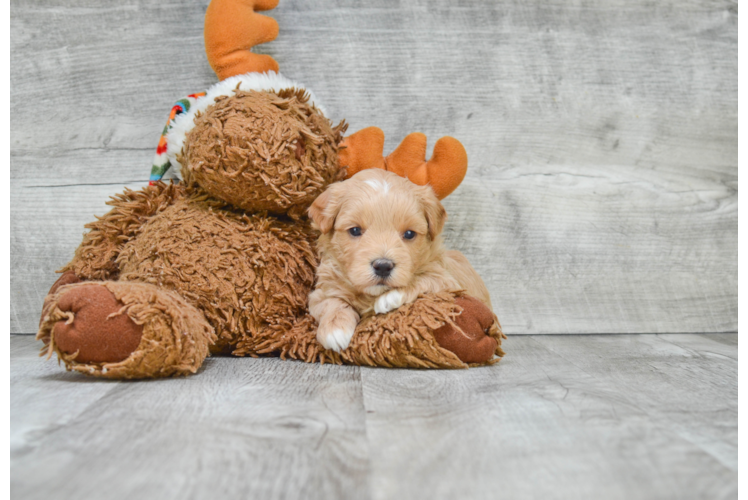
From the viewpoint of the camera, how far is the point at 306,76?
2039 mm

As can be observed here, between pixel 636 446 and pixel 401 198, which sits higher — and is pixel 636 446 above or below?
below

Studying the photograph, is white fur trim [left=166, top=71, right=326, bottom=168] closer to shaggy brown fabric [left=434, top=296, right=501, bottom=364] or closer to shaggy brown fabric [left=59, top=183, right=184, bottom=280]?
shaggy brown fabric [left=59, top=183, right=184, bottom=280]

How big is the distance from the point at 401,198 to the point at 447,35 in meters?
0.86

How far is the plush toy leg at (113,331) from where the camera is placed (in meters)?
1.23

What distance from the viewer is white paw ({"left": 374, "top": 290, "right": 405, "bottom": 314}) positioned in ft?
4.97

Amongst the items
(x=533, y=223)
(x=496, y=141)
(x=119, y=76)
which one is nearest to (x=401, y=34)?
(x=496, y=141)

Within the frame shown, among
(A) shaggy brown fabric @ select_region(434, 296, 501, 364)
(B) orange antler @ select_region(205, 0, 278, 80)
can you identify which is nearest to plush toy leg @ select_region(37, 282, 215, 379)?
(A) shaggy brown fabric @ select_region(434, 296, 501, 364)

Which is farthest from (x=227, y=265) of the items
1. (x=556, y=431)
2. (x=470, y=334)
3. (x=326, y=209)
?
(x=556, y=431)

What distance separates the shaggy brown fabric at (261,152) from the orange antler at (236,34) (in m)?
0.24

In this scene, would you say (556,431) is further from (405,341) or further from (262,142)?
(262,142)

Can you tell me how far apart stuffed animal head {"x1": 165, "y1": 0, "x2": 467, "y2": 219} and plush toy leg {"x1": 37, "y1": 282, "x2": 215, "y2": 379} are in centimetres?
41

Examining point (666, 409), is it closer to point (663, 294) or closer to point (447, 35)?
point (663, 294)

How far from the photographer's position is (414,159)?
1.68 m
